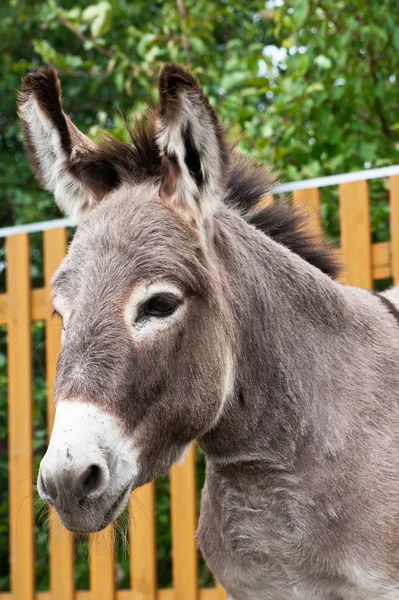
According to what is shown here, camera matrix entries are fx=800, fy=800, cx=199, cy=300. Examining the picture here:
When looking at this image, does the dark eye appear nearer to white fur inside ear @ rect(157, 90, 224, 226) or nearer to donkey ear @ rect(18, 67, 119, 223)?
white fur inside ear @ rect(157, 90, 224, 226)

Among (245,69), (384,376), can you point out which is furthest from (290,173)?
(384,376)

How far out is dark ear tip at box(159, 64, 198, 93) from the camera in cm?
216

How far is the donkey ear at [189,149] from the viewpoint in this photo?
2.21 metres

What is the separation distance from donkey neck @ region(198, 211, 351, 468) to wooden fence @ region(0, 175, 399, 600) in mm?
1062

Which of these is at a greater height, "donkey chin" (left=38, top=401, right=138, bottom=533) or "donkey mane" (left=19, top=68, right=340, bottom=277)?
"donkey mane" (left=19, top=68, right=340, bottom=277)

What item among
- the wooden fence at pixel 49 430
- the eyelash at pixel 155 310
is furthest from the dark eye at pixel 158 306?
the wooden fence at pixel 49 430

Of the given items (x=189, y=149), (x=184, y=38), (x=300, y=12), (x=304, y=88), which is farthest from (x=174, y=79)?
(x=184, y=38)

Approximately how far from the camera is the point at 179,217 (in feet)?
7.77

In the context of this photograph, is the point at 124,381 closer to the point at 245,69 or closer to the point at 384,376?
the point at 384,376

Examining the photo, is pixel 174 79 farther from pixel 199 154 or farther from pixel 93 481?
pixel 93 481

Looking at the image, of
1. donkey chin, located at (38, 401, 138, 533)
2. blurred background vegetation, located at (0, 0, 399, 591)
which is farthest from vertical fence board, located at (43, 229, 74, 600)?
donkey chin, located at (38, 401, 138, 533)

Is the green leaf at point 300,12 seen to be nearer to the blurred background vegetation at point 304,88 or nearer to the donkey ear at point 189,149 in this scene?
the blurred background vegetation at point 304,88

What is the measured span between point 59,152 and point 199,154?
21.8 inches

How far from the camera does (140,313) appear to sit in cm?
218
